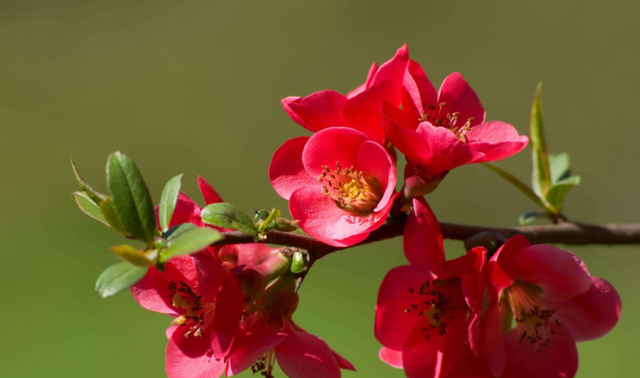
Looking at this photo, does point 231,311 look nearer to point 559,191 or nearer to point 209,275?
point 209,275

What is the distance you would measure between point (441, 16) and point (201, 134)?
254cm

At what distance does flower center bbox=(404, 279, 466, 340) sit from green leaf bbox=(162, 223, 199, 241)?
0.29 m

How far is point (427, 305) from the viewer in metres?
0.78

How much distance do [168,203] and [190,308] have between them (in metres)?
0.16

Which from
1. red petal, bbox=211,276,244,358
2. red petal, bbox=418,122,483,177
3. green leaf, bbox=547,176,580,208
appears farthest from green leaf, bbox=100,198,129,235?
Answer: green leaf, bbox=547,176,580,208

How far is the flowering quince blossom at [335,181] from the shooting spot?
74 centimetres

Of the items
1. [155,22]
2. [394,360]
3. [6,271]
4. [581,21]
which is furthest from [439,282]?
[155,22]

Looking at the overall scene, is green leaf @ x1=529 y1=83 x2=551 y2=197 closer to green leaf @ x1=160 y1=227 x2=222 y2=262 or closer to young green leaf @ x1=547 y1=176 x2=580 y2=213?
young green leaf @ x1=547 y1=176 x2=580 y2=213

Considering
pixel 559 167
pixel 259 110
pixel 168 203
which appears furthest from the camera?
pixel 259 110

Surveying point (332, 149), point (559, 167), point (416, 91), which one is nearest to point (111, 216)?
point (332, 149)

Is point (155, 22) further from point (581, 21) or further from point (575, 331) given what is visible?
point (575, 331)

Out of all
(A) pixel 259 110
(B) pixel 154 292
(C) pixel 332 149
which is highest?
(C) pixel 332 149

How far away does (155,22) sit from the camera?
6.98m

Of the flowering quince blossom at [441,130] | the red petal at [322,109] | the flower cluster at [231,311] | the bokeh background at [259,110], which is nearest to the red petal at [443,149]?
the flowering quince blossom at [441,130]
